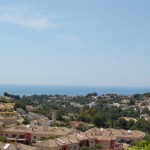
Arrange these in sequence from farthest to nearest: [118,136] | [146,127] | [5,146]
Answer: [146,127]
[118,136]
[5,146]

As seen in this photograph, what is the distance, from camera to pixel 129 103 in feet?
330

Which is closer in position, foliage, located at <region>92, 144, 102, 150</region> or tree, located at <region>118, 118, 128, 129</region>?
foliage, located at <region>92, 144, 102, 150</region>

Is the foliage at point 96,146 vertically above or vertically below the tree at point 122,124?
below

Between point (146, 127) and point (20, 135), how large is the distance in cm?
2083

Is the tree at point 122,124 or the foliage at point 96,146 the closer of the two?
the foliage at point 96,146

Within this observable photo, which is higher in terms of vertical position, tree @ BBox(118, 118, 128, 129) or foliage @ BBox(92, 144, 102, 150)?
tree @ BBox(118, 118, 128, 129)

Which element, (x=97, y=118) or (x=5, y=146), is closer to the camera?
(x=5, y=146)

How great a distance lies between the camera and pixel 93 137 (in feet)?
117

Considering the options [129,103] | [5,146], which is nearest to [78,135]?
[5,146]

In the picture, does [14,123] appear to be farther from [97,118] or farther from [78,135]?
[97,118]

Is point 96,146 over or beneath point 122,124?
beneath

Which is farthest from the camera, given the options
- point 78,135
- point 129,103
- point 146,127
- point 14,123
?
point 129,103

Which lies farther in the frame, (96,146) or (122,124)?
(122,124)

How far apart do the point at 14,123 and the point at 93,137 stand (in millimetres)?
9822
